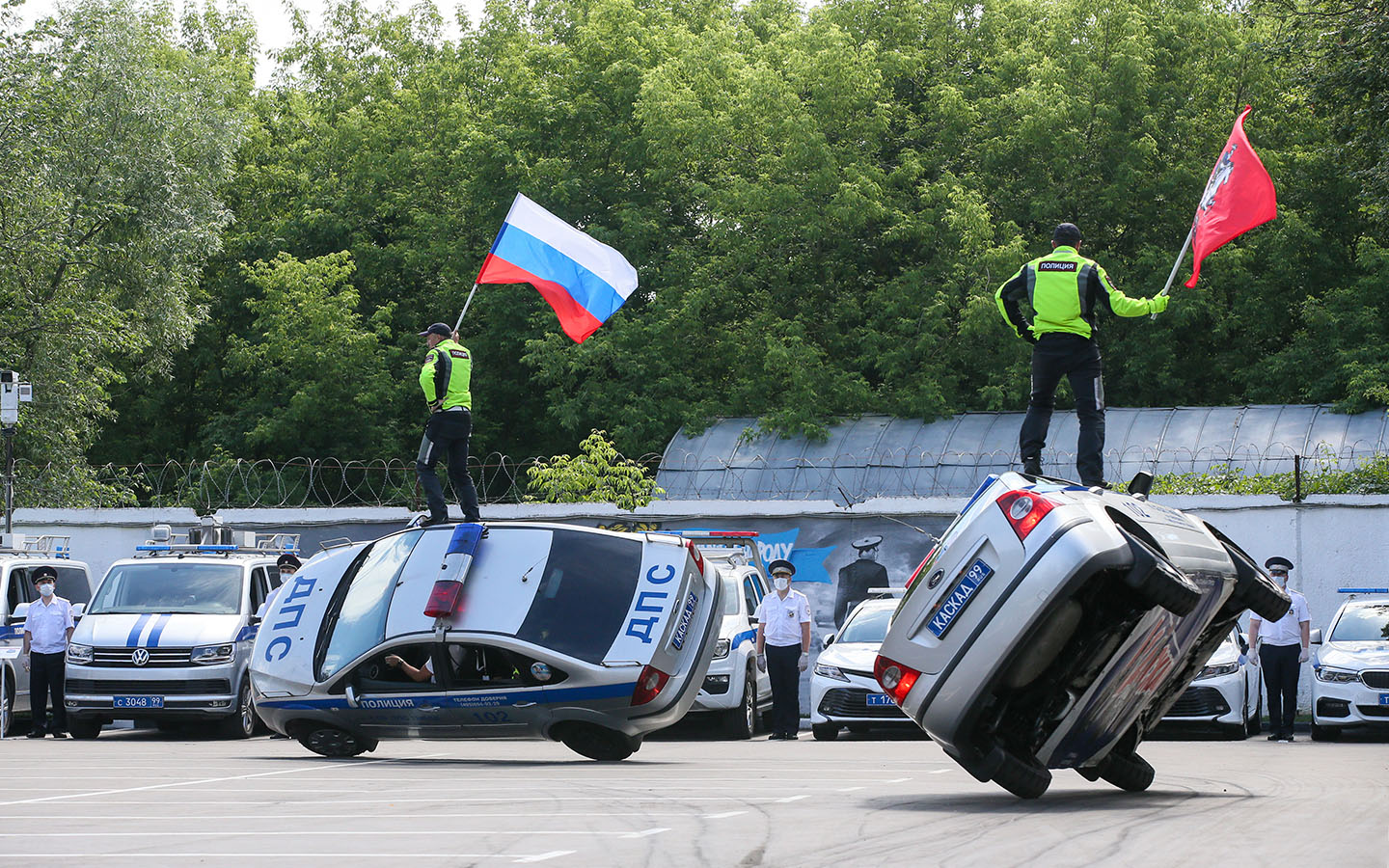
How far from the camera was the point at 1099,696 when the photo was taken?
29.7 feet

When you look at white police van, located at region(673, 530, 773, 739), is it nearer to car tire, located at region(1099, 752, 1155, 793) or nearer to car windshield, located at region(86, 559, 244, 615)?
car windshield, located at region(86, 559, 244, 615)

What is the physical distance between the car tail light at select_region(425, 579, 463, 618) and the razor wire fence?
36.0ft

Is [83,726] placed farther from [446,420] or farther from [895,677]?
[895,677]

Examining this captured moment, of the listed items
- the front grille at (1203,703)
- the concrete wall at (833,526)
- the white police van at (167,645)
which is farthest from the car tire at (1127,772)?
the white police van at (167,645)

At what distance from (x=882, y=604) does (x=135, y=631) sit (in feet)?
28.9

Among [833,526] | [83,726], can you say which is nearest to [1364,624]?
[833,526]

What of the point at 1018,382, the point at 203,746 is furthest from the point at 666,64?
the point at 203,746

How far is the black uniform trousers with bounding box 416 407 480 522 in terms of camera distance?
14867 mm

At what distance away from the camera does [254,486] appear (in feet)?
95.1

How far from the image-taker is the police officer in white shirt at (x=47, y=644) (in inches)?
742

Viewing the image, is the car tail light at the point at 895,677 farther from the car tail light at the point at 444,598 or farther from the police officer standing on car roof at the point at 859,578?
the police officer standing on car roof at the point at 859,578

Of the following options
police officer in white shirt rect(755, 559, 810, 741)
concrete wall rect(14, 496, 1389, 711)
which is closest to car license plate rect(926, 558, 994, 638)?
police officer in white shirt rect(755, 559, 810, 741)

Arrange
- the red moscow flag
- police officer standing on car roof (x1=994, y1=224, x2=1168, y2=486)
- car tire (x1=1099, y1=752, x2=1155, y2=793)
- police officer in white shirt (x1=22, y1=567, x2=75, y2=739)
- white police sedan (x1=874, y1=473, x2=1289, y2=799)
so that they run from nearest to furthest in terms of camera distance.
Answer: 1. white police sedan (x1=874, y1=473, x2=1289, y2=799)
2. car tire (x1=1099, y1=752, x2=1155, y2=793)
3. police officer standing on car roof (x1=994, y1=224, x2=1168, y2=486)
4. the red moscow flag
5. police officer in white shirt (x1=22, y1=567, x2=75, y2=739)

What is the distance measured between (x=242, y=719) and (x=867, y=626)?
751 centimetres
